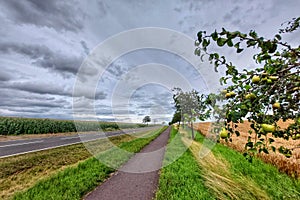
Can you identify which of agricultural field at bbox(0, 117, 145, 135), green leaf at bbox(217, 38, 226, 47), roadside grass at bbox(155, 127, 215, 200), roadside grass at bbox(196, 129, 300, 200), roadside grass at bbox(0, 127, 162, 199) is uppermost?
green leaf at bbox(217, 38, 226, 47)

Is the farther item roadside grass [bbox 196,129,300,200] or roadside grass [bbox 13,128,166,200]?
roadside grass [bbox 13,128,166,200]

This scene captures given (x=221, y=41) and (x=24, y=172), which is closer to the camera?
(x=221, y=41)

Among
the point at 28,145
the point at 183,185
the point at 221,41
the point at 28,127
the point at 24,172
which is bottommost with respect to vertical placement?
the point at 24,172

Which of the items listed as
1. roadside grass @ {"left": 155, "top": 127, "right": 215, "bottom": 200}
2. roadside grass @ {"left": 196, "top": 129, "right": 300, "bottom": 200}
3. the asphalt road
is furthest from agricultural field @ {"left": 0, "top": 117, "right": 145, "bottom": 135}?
roadside grass @ {"left": 196, "top": 129, "right": 300, "bottom": 200}

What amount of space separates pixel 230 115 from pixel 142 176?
18.0ft

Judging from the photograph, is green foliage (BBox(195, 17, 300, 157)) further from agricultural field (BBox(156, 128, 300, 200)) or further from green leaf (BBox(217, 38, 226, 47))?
agricultural field (BBox(156, 128, 300, 200))

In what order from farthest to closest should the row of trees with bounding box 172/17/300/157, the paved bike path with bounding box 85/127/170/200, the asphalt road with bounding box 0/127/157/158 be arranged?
1. the asphalt road with bounding box 0/127/157/158
2. the paved bike path with bounding box 85/127/170/200
3. the row of trees with bounding box 172/17/300/157

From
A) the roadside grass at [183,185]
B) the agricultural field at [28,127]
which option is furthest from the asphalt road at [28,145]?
the agricultural field at [28,127]

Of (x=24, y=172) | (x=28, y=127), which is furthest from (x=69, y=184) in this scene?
(x=28, y=127)

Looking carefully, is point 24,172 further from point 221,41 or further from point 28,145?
point 28,145

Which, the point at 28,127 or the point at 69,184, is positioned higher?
the point at 28,127

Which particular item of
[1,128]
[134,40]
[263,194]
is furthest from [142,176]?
[1,128]

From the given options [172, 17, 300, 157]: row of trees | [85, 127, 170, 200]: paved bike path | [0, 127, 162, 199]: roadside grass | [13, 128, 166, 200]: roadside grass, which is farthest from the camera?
[0, 127, 162, 199]: roadside grass

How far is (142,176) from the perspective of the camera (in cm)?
618
